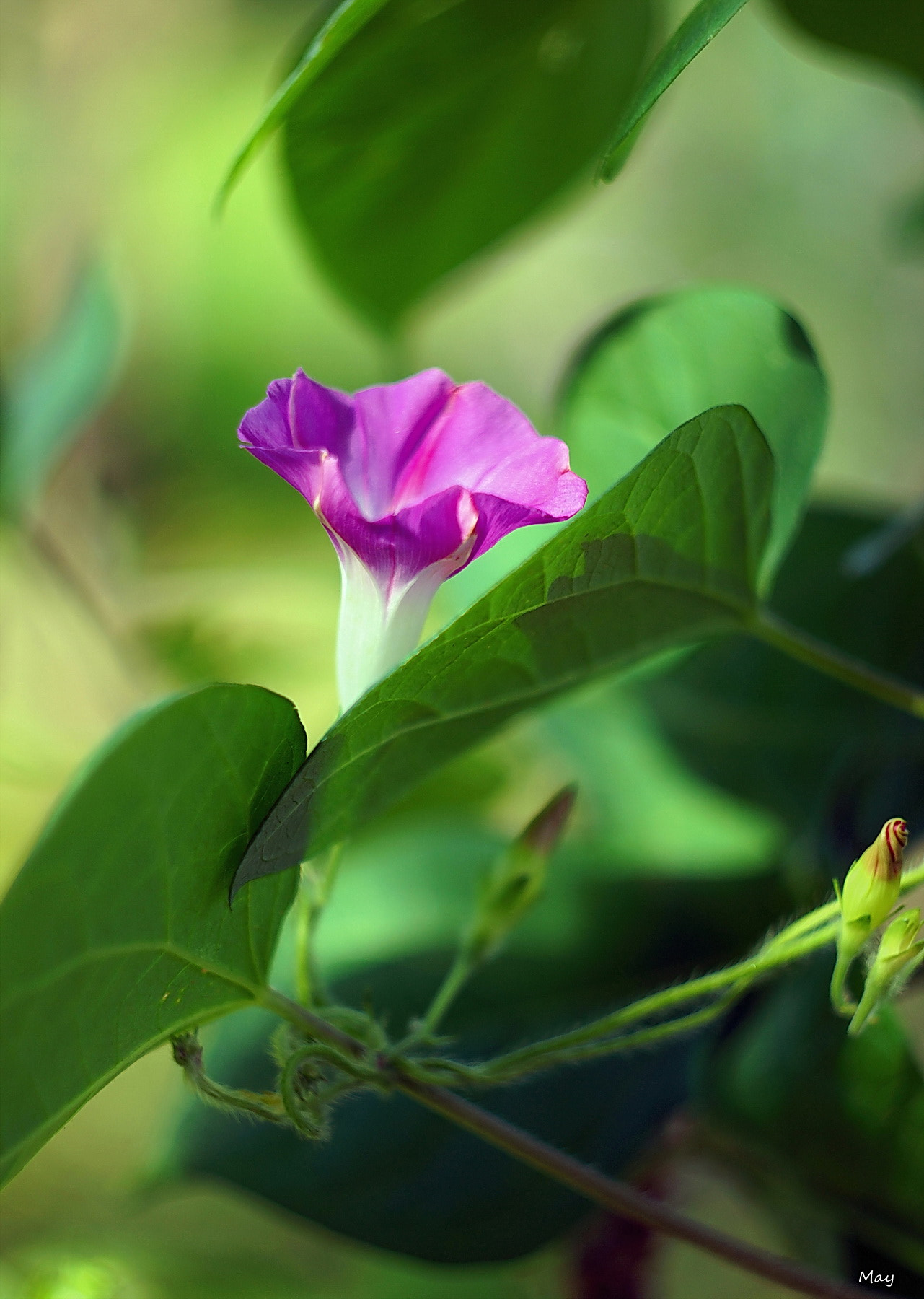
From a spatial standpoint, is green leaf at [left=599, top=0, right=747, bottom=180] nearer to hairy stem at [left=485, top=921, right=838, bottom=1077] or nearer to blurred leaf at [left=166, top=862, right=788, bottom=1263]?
hairy stem at [left=485, top=921, right=838, bottom=1077]

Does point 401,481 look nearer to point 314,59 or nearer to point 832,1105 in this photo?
point 314,59

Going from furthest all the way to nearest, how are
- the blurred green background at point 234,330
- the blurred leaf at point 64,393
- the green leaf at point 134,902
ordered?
the blurred green background at point 234,330, the blurred leaf at point 64,393, the green leaf at point 134,902

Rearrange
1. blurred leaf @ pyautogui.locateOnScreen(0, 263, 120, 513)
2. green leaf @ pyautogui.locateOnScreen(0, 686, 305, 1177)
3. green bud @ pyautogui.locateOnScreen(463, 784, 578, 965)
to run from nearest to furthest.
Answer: green leaf @ pyautogui.locateOnScreen(0, 686, 305, 1177), green bud @ pyautogui.locateOnScreen(463, 784, 578, 965), blurred leaf @ pyautogui.locateOnScreen(0, 263, 120, 513)

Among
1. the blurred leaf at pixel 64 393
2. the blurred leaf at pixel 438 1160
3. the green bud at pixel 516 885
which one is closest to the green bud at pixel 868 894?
the green bud at pixel 516 885

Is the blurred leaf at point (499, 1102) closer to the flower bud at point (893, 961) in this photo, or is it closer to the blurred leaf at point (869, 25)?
the flower bud at point (893, 961)

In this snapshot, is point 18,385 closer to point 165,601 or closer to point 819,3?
point 165,601

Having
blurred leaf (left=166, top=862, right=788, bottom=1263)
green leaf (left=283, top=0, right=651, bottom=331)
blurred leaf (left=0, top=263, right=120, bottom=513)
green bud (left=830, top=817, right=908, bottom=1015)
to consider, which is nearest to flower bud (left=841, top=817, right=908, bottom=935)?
green bud (left=830, top=817, right=908, bottom=1015)

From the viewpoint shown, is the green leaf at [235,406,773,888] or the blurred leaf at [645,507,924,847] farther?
the blurred leaf at [645,507,924,847]

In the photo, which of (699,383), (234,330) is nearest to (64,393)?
(699,383)
